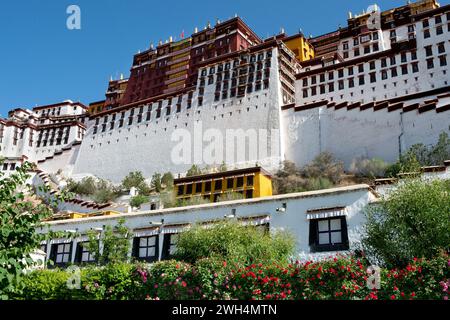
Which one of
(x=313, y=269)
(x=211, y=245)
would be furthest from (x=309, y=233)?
(x=313, y=269)

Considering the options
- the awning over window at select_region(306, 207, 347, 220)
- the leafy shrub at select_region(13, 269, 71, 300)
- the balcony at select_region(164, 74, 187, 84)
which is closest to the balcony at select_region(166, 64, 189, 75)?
the balcony at select_region(164, 74, 187, 84)

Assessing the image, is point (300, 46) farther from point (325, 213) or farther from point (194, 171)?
point (325, 213)

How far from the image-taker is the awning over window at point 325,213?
15.6 metres

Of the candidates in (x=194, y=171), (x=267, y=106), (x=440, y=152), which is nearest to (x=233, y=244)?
(x=440, y=152)

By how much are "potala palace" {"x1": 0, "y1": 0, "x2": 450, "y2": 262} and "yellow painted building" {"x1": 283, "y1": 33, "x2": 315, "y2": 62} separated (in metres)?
0.17

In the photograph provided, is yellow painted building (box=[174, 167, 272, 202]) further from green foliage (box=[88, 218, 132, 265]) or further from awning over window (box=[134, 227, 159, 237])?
green foliage (box=[88, 218, 132, 265])

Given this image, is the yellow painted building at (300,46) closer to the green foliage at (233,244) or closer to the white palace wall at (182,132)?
the white palace wall at (182,132)

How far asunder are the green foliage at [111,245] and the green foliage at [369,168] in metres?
21.6

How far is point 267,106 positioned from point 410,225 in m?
36.0

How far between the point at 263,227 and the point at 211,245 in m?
2.47

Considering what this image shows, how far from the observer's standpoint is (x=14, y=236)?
25.9 ft

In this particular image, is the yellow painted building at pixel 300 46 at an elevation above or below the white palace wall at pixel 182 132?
above

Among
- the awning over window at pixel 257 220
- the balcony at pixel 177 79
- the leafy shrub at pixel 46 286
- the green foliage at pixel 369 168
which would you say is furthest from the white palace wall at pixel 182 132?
the leafy shrub at pixel 46 286

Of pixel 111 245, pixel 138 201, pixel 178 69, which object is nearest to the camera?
pixel 111 245
